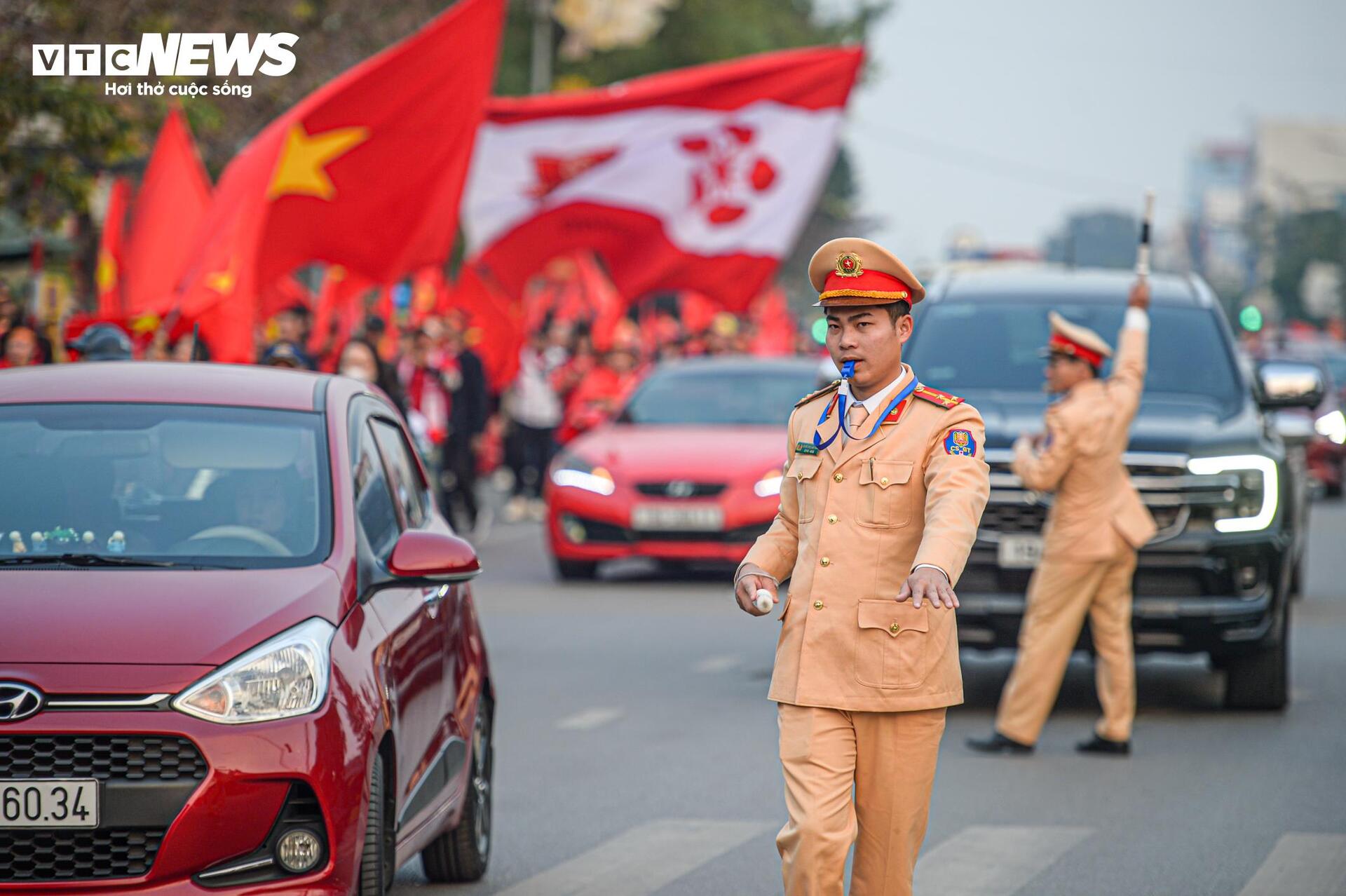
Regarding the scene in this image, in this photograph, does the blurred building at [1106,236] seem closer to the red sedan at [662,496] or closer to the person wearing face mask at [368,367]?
the red sedan at [662,496]

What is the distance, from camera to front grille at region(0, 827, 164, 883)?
17.0ft

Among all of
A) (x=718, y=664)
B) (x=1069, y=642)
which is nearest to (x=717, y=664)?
(x=718, y=664)

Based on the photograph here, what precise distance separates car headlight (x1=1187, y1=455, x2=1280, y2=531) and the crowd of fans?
468 cm

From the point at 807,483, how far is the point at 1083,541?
14.8ft

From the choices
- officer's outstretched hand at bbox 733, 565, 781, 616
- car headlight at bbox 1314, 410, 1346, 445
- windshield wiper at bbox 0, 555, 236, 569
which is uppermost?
officer's outstretched hand at bbox 733, 565, 781, 616

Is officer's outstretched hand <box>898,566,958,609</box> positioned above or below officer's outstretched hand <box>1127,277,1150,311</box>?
below

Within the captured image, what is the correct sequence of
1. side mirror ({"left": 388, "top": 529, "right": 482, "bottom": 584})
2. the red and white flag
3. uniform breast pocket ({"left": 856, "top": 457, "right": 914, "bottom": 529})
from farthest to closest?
the red and white flag, side mirror ({"left": 388, "top": 529, "right": 482, "bottom": 584}), uniform breast pocket ({"left": 856, "top": 457, "right": 914, "bottom": 529})

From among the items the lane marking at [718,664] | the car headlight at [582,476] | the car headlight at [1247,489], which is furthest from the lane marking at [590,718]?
the car headlight at [582,476]

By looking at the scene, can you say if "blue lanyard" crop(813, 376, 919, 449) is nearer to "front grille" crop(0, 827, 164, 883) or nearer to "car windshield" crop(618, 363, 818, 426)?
"front grille" crop(0, 827, 164, 883)

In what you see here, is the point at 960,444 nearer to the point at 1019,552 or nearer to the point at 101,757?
the point at 101,757

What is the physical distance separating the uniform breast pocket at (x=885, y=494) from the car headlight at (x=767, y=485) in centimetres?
1134

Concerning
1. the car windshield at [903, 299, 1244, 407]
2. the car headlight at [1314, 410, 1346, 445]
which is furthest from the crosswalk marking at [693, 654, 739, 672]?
the car headlight at [1314, 410, 1346, 445]

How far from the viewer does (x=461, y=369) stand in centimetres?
2153

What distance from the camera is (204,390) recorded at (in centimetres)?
653
